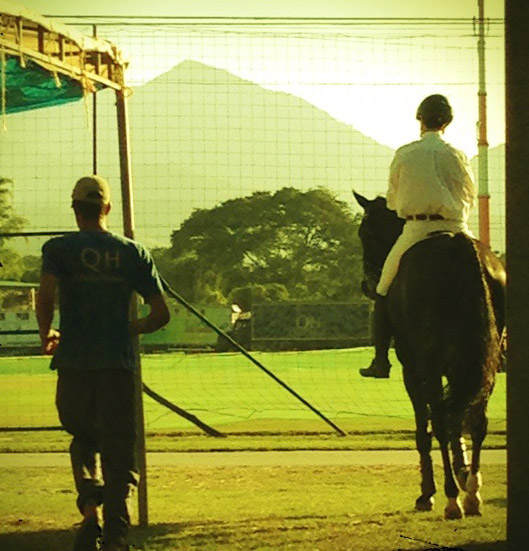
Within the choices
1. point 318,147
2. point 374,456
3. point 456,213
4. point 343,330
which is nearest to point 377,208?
point 456,213

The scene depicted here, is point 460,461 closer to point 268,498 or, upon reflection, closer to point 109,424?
point 268,498

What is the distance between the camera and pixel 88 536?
24.0 feet

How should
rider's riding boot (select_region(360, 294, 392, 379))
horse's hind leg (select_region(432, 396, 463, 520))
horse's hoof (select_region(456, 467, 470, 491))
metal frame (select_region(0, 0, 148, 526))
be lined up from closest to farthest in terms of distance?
metal frame (select_region(0, 0, 148, 526)) < horse's hind leg (select_region(432, 396, 463, 520)) < horse's hoof (select_region(456, 467, 470, 491)) < rider's riding boot (select_region(360, 294, 392, 379))

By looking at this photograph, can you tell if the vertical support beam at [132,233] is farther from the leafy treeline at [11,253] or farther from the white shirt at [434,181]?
the leafy treeline at [11,253]

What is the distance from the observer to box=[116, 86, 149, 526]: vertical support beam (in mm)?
8953

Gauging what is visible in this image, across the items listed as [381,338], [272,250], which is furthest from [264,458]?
[272,250]

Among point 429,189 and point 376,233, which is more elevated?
point 429,189

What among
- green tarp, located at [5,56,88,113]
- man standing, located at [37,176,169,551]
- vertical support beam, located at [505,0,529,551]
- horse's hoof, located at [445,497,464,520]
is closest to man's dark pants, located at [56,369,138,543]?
man standing, located at [37,176,169,551]

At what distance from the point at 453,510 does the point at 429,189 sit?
2048mm

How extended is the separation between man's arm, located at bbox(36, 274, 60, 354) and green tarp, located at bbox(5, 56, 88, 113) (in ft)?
8.09

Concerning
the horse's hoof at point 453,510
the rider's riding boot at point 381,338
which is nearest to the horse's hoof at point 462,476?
the horse's hoof at point 453,510

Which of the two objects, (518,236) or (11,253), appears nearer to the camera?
(518,236)

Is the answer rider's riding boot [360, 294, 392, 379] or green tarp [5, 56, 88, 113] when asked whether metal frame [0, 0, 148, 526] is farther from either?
rider's riding boot [360, 294, 392, 379]

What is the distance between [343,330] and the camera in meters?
16.2
